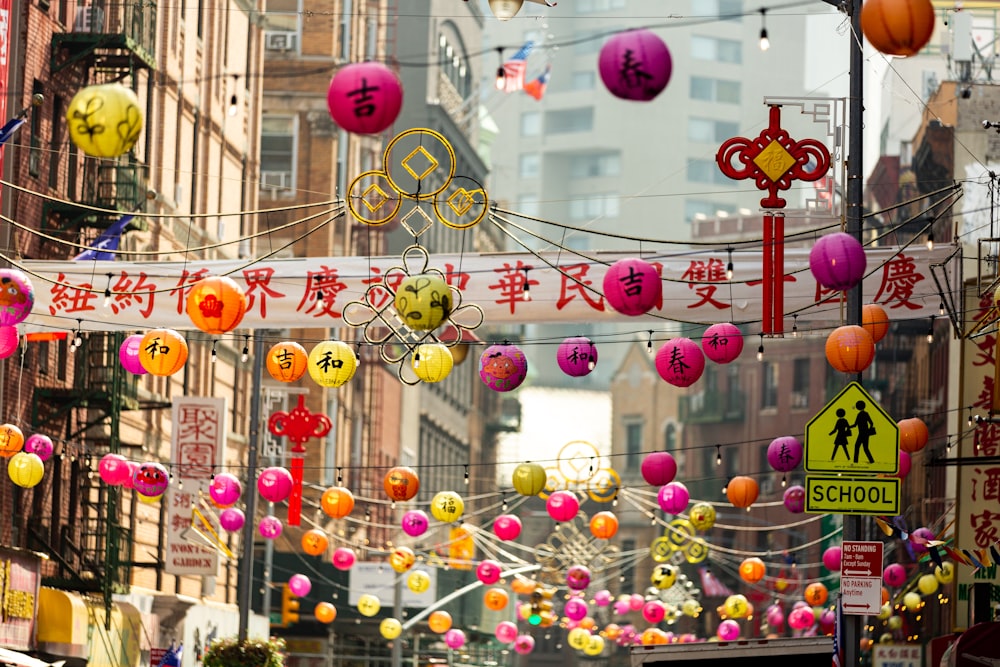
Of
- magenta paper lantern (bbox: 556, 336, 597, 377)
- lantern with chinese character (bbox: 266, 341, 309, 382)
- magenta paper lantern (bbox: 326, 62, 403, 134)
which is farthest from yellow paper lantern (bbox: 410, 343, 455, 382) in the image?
magenta paper lantern (bbox: 326, 62, 403, 134)

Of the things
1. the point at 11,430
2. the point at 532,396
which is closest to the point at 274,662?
the point at 11,430

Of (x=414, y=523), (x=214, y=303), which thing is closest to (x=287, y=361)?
(x=214, y=303)

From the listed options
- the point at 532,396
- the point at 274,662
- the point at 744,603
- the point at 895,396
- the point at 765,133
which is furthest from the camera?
the point at 532,396

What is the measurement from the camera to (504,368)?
23.8 meters

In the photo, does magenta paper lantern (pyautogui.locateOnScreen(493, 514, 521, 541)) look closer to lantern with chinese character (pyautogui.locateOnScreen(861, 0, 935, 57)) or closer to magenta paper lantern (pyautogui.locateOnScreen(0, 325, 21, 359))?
magenta paper lantern (pyautogui.locateOnScreen(0, 325, 21, 359))

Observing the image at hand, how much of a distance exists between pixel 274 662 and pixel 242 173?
21668 mm

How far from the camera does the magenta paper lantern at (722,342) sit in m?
22.8

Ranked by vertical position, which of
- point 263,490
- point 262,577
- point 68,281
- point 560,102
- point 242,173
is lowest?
point 262,577

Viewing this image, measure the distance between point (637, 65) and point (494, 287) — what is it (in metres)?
12.8

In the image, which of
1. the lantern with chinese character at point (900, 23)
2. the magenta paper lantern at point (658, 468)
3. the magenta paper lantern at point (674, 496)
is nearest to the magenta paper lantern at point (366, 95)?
the lantern with chinese character at point (900, 23)

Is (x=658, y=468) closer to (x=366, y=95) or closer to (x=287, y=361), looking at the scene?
(x=287, y=361)

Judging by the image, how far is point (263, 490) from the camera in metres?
32.7

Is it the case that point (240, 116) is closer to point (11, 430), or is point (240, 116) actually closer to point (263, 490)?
point (263, 490)

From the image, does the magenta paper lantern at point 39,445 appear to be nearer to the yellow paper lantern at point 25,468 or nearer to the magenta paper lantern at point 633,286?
the yellow paper lantern at point 25,468
